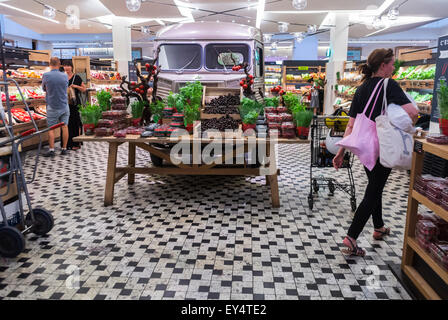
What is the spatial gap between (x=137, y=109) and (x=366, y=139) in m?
2.93

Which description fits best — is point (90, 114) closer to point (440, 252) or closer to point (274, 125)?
point (274, 125)

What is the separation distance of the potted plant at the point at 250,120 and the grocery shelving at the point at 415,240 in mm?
1880

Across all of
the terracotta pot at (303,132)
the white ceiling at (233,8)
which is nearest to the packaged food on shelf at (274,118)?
the terracotta pot at (303,132)

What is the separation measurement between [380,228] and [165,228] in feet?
6.53

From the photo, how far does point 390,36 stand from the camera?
20.6 m

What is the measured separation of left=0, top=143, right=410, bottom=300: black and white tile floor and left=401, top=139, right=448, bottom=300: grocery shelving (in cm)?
14

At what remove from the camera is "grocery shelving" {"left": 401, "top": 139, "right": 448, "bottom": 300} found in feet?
6.96

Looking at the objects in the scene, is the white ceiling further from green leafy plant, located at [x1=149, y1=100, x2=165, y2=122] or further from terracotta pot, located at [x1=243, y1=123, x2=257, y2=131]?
terracotta pot, located at [x1=243, y1=123, x2=257, y2=131]

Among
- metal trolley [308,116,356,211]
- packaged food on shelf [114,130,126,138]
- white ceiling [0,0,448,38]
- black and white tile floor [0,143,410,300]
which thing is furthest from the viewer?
white ceiling [0,0,448,38]

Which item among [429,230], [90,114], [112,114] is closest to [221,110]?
[112,114]

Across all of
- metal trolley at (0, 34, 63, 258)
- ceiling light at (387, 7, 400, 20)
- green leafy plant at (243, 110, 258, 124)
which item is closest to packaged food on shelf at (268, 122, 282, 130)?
green leafy plant at (243, 110, 258, 124)

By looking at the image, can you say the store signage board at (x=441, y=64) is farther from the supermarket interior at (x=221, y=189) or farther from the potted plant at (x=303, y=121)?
the potted plant at (x=303, y=121)

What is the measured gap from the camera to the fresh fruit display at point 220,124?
4.18 meters
